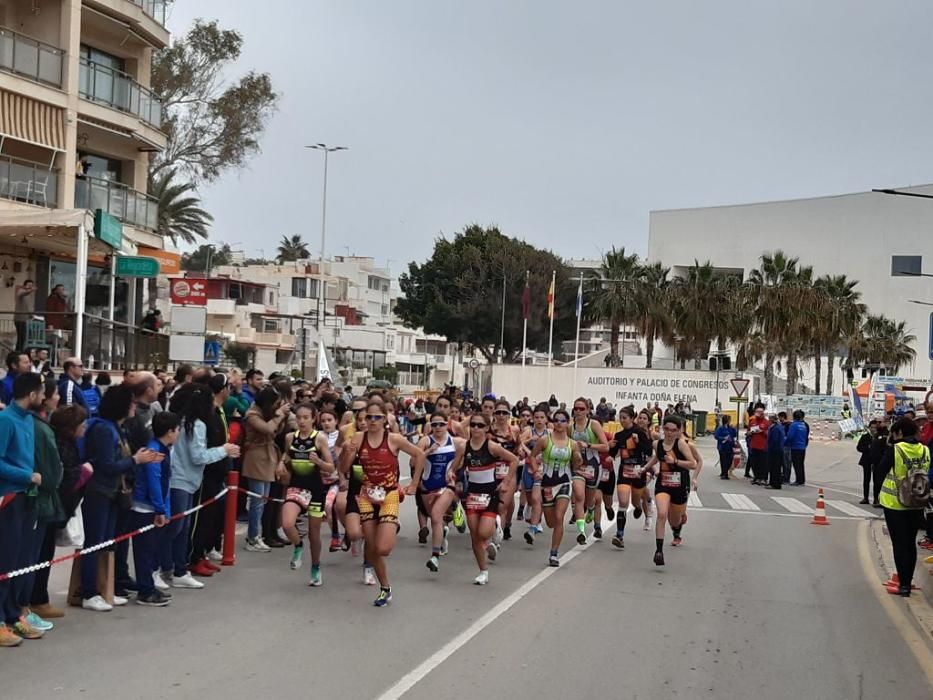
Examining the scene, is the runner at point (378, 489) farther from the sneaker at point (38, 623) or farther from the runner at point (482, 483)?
the sneaker at point (38, 623)

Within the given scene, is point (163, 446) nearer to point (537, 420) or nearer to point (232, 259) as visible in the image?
point (537, 420)

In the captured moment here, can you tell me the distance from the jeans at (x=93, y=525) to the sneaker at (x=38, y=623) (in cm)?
84

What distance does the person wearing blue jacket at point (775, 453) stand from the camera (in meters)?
28.4

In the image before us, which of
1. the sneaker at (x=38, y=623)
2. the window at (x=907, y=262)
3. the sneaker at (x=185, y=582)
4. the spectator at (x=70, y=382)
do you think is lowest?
Answer: the sneaker at (x=185, y=582)

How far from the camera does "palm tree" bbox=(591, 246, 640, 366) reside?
220 ft

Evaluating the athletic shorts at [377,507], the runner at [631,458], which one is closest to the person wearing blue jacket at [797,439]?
the runner at [631,458]

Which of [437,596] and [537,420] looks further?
[537,420]

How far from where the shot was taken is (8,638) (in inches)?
309

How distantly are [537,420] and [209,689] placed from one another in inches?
343

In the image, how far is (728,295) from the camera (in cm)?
6366

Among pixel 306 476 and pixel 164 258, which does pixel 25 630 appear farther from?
pixel 164 258

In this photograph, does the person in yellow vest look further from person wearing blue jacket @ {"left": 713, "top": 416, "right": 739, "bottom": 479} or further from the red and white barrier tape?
person wearing blue jacket @ {"left": 713, "top": 416, "right": 739, "bottom": 479}

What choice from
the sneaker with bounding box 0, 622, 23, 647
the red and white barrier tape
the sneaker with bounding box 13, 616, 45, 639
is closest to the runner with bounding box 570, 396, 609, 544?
the red and white barrier tape

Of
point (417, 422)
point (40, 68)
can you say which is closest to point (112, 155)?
point (40, 68)
